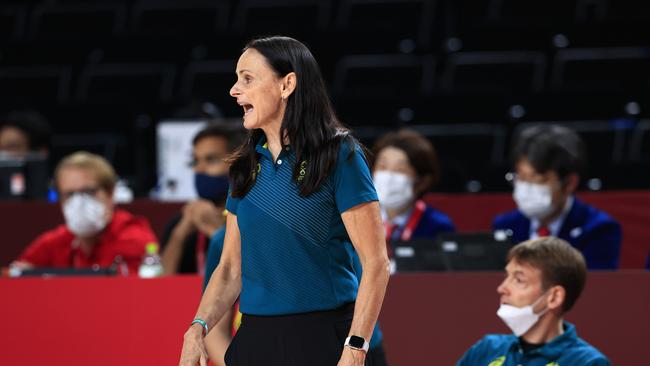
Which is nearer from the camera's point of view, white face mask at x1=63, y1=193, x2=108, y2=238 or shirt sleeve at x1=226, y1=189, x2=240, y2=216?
shirt sleeve at x1=226, y1=189, x2=240, y2=216

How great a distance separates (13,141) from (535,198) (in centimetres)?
326

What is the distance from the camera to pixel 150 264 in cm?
467

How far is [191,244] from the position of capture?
4992 millimetres

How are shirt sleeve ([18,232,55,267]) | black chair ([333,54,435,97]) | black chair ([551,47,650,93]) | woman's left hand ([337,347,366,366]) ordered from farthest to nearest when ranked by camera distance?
black chair ([333,54,435,97]) < black chair ([551,47,650,93]) < shirt sleeve ([18,232,55,267]) < woman's left hand ([337,347,366,366])

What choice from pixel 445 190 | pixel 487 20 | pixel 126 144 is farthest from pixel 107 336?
pixel 487 20

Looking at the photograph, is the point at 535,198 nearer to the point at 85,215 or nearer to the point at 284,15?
the point at 85,215

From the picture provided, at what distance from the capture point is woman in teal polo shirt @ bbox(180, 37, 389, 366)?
2422 millimetres

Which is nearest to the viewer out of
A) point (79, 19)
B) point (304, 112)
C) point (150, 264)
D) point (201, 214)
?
point (304, 112)

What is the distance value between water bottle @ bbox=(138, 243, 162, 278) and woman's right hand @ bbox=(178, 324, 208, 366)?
192 centimetres

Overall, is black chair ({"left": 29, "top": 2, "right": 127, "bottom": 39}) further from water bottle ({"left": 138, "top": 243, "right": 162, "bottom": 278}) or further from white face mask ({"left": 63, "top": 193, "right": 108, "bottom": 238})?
water bottle ({"left": 138, "top": 243, "right": 162, "bottom": 278})

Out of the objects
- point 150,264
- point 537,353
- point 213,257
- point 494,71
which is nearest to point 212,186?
point 150,264

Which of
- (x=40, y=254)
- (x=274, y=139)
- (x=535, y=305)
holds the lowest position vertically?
(x=40, y=254)

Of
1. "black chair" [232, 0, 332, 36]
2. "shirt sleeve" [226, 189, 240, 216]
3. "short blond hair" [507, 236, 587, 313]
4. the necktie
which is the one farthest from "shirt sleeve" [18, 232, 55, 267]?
"black chair" [232, 0, 332, 36]

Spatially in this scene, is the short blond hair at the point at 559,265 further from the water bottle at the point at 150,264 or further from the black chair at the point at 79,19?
the black chair at the point at 79,19
